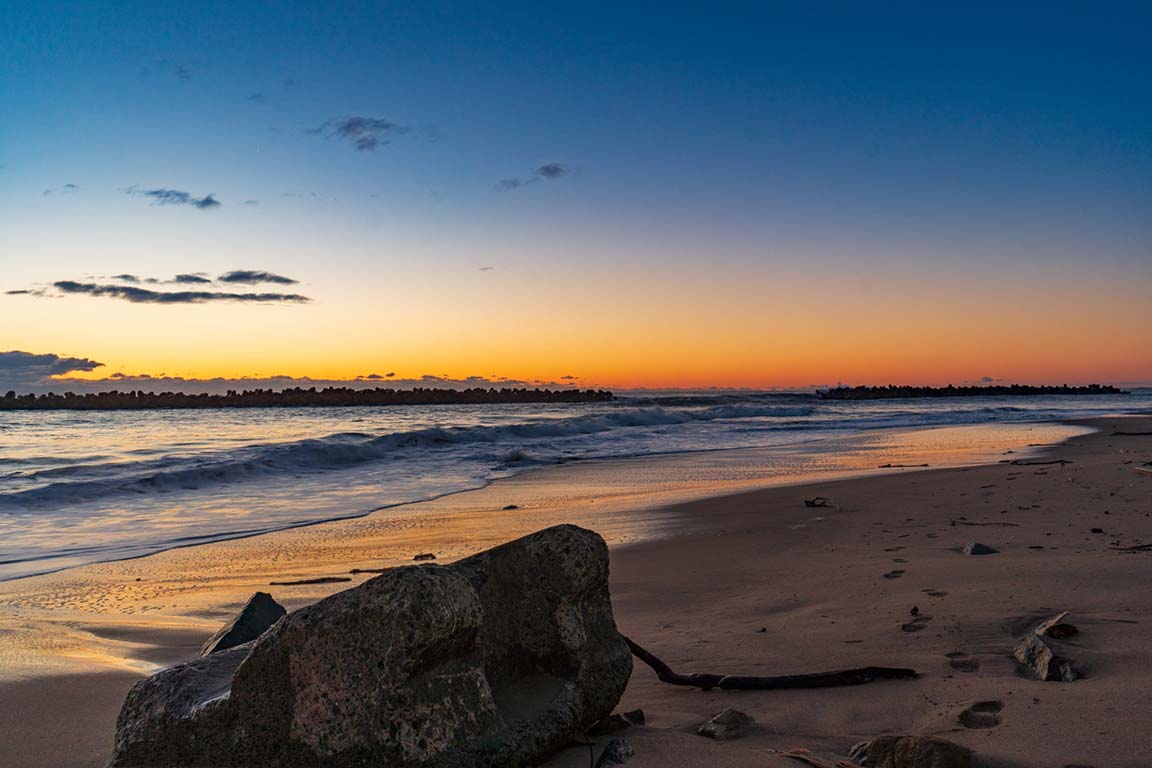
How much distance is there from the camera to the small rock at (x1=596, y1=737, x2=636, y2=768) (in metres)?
2.58

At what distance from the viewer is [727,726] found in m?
2.89

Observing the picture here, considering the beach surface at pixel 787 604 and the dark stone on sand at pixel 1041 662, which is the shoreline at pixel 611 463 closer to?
the beach surface at pixel 787 604

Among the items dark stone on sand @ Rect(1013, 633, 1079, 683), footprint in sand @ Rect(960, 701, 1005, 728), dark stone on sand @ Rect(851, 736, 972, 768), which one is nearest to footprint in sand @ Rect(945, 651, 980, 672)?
dark stone on sand @ Rect(1013, 633, 1079, 683)

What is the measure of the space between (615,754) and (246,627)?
1.78m

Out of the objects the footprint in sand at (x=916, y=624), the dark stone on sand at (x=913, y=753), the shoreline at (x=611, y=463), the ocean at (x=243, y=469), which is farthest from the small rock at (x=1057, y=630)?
the ocean at (x=243, y=469)

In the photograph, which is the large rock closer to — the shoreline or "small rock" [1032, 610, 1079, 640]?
"small rock" [1032, 610, 1079, 640]

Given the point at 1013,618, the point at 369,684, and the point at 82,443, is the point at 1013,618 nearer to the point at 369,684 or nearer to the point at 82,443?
the point at 369,684

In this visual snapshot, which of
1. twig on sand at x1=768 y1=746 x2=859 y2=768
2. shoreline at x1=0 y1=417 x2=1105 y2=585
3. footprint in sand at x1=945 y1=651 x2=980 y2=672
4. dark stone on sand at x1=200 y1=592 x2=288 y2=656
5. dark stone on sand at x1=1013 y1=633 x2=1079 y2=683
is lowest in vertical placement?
shoreline at x1=0 y1=417 x2=1105 y2=585

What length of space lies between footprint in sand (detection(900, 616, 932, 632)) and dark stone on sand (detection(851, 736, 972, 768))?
5.32 ft

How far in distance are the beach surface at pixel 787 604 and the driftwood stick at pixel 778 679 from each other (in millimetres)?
53

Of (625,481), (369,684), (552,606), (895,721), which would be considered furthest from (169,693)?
(625,481)

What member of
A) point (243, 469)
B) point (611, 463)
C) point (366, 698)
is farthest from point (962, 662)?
point (243, 469)

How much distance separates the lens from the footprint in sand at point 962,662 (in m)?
3.38

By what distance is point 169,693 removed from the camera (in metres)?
2.54
